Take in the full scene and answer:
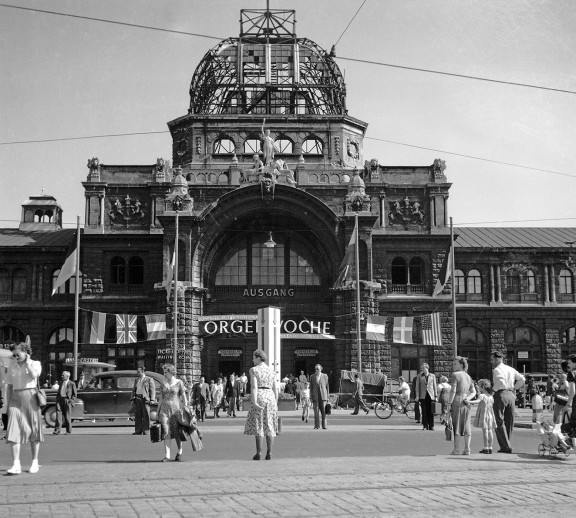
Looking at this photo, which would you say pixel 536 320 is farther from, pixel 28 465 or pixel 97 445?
pixel 28 465

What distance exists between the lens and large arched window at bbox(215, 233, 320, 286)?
176ft

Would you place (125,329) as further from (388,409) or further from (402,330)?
(388,409)

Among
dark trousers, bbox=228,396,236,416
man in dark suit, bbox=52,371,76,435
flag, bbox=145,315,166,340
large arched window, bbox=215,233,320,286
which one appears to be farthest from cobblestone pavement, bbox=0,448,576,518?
large arched window, bbox=215,233,320,286

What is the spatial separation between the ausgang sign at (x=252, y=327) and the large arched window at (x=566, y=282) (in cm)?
1690

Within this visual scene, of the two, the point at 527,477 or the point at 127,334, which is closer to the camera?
the point at 527,477

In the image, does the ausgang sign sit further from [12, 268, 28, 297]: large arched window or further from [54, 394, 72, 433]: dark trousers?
[54, 394, 72, 433]: dark trousers

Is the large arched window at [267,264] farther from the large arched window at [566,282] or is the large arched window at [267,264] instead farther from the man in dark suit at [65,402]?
the man in dark suit at [65,402]

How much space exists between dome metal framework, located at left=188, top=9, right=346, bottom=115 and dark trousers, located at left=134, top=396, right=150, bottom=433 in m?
34.3

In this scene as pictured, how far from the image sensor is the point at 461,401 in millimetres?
15617

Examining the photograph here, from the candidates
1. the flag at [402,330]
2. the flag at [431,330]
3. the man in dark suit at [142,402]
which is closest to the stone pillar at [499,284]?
the flag at [431,330]

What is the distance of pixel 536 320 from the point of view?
56125 mm

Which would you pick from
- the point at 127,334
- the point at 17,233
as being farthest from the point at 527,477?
the point at 17,233

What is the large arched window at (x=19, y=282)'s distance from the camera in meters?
56.1

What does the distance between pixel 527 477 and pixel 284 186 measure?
130 ft
